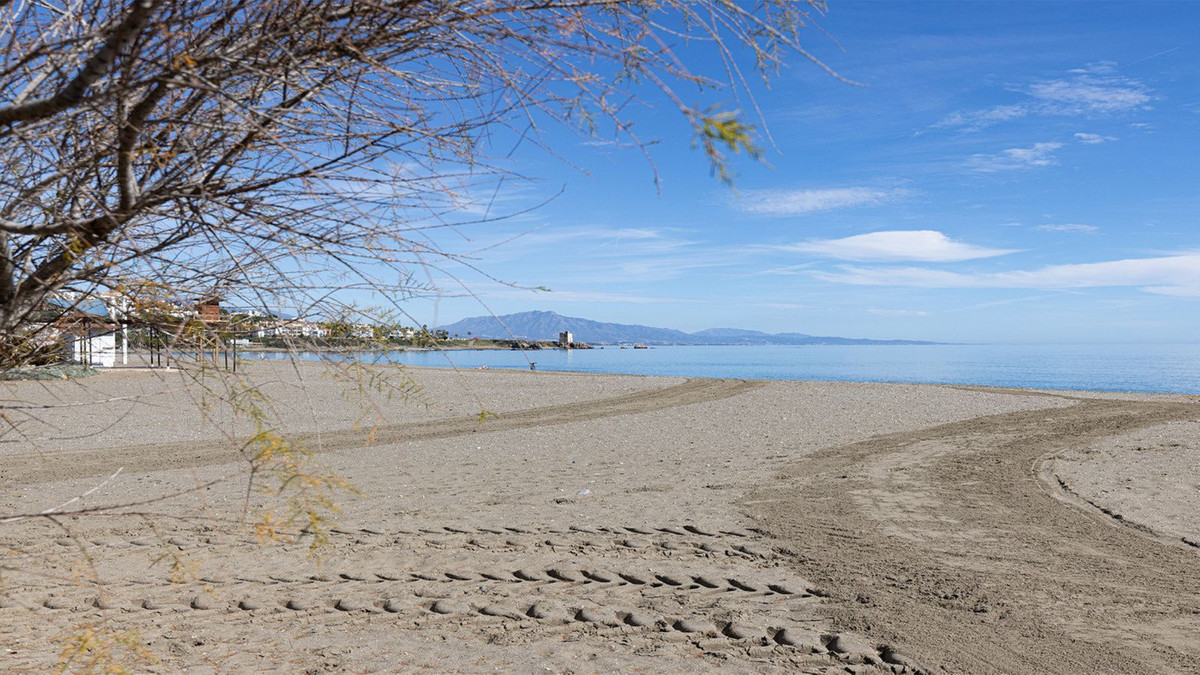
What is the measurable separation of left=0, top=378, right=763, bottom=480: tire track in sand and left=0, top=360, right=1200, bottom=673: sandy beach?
4.4 inches

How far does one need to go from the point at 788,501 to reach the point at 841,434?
6.92 m

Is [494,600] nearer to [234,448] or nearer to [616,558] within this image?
[616,558]

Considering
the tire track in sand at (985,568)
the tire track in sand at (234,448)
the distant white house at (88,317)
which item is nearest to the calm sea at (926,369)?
the distant white house at (88,317)

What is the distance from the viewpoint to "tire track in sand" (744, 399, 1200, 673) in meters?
4.97

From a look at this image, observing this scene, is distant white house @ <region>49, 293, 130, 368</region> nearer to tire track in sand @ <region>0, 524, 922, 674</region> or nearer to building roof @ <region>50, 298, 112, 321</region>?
building roof @ <region>50, 298, 112, 321</region>

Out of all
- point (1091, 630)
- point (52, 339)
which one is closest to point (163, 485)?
point (52, 339)

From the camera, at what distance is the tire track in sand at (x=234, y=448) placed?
11.1 m

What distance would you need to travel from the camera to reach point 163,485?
33.0 feet

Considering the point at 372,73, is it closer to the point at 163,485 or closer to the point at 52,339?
the point at 52,339

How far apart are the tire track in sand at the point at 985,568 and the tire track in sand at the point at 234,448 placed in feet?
10.6

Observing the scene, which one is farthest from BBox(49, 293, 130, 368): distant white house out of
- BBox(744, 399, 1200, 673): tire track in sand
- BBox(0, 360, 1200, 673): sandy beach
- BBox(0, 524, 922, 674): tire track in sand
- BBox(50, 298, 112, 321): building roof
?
BBox(744, 399, 1200, 673): tire track in sand

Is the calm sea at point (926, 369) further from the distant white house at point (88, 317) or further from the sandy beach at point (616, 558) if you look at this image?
the sandy beach at point (616, 558)

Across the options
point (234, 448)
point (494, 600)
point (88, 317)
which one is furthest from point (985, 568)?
point (234, 448)

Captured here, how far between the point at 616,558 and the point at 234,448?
4264mm
